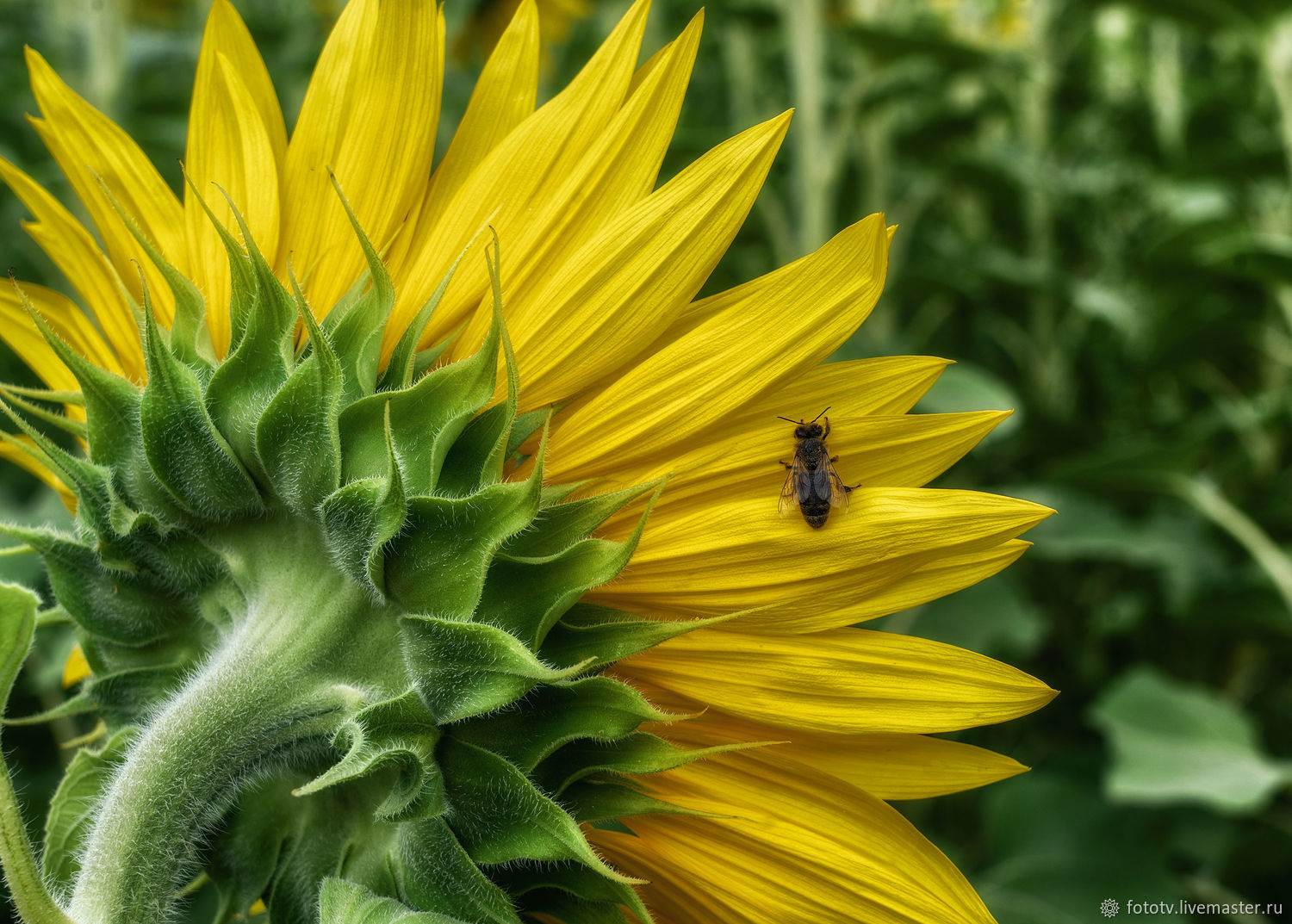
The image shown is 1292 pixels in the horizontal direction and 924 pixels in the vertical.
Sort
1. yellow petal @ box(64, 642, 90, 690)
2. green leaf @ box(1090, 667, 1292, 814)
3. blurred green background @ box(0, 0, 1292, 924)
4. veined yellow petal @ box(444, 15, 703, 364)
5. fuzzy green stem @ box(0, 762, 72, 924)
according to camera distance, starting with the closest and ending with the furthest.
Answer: fuzzy green stem @ box(0, 762, 72, 924) → veined yellow petal @ box(444, 15, 703, 364) → yellow petal @ box(64, 642, 90, 690) → green leaf @ box(1090, 667, 1292, 814) → blurred green background @ box(0, 0, 1292, 924)

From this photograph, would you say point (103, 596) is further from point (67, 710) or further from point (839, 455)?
point (839, 455)

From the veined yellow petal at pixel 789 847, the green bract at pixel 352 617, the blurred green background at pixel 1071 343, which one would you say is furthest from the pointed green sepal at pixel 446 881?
the blurred green background at pixel 1071 343

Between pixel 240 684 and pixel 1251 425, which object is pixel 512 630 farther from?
pixel 1251 425

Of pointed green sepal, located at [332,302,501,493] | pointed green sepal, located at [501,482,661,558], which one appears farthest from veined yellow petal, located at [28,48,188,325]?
pointed green sepal, located at [501,482,661,558]

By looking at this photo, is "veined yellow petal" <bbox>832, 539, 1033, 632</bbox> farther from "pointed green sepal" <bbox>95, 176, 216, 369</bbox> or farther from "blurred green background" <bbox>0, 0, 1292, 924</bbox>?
"blurred green background" <bbox>0, 0, 1292, 924</bbox>

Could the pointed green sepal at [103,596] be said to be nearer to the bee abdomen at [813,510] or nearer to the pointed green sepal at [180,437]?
the pointed green sepal at [180,437]
